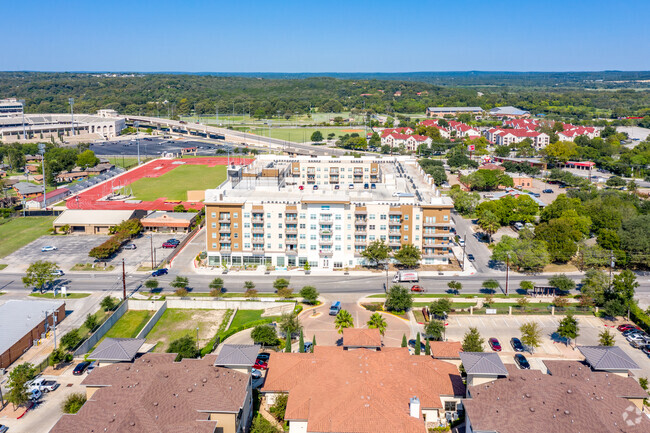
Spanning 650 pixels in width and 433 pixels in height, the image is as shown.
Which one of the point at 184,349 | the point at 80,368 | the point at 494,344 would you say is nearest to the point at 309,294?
the point at 184,349

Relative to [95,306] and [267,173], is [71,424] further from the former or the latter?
[267,173]

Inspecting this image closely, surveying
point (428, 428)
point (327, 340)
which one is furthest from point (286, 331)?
point (428, 428)

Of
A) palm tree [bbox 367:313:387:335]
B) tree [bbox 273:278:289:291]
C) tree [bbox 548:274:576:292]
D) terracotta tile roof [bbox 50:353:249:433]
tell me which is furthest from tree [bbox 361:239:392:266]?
terracotta tile roof [bbox 50:353:249:433]

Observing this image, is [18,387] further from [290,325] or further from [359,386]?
[359,386]

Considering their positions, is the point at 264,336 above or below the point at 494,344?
above

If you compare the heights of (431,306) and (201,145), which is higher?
(201,145)

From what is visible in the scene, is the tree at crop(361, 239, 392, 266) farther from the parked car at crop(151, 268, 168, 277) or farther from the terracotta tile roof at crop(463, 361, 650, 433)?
the terracotta tile roof at crop(463, 361, 650, 433)

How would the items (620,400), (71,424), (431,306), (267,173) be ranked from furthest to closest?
1. (267,173)
2. (431,306)
3. (620,400)
4. (71,424)
